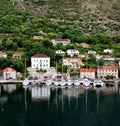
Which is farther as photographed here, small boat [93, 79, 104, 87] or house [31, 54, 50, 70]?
house [31, 54, 50, 70]

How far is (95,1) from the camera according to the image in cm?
9706

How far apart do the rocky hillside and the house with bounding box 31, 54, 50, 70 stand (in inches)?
847

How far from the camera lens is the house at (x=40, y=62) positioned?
59844mm

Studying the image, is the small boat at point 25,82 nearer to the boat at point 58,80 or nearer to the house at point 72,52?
the boat at point 58,80

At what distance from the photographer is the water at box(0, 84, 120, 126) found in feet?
116

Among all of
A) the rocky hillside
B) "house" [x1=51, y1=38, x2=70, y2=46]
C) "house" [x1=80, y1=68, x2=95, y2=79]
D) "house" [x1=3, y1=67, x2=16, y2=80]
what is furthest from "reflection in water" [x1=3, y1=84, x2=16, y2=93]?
the rocky hillside

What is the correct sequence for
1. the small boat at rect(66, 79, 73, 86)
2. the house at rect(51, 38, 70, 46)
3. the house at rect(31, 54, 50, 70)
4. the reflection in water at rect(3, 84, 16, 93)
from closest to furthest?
the reflection in water at rect(3, 84, 16, 93)
the small boat at rect(66, 79, 73, 86)
the house at rect(31, 54, 50, 70)
the house at rect(51, 38, 70, 46)

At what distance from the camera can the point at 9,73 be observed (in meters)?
55.1

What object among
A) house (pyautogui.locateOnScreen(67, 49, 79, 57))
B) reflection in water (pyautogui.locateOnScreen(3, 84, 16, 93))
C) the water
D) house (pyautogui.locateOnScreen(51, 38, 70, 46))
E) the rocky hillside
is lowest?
the water

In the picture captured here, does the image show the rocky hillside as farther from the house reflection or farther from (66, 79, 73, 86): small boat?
the house reflection

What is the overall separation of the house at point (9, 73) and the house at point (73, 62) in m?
8.56

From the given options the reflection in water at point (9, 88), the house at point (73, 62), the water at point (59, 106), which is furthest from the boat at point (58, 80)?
the reflection in water at point (9, 88)

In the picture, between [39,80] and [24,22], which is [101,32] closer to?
[24,22]

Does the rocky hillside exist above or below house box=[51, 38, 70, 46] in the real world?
above
